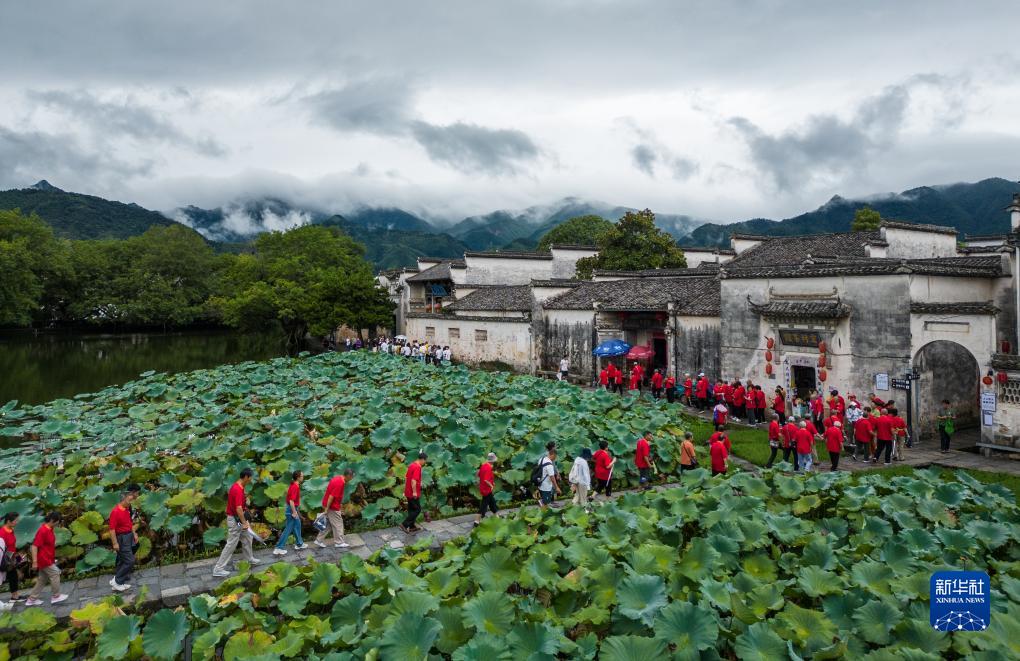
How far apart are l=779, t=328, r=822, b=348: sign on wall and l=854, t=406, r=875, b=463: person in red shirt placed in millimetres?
3534

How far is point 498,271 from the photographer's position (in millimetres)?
36938

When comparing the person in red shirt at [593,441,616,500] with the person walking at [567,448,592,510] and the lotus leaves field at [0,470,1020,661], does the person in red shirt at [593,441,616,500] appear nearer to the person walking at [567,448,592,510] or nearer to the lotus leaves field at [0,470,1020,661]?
the person walking at [567,448,592,510]

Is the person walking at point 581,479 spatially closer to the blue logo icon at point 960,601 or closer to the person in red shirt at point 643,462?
the person in red shirt at point 643,462

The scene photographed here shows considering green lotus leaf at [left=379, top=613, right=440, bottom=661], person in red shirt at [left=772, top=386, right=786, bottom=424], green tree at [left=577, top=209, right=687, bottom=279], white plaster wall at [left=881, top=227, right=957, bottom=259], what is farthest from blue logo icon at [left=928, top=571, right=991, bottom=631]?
green tree at [left=577, top=209, right=687, bottom=279]

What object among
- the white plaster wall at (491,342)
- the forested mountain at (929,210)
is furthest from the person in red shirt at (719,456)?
the forested mountain at (929,210)

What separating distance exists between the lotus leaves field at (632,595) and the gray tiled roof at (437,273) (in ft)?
94.8

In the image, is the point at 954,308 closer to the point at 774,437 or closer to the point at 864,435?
the point at 864,435

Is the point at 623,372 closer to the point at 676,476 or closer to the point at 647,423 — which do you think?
the point at 647,423

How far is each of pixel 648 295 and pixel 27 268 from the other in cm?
4375

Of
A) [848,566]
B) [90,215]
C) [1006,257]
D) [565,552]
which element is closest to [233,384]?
[565,552]

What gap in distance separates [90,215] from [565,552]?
13447cm

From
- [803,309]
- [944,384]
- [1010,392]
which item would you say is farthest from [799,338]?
[1010,392]

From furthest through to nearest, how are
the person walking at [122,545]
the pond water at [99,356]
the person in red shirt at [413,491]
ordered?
1. the pond water at [99,356]
2. the person in red shirt at [413,491]
3. the person walking at [122,545]

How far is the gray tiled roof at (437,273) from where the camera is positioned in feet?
120
